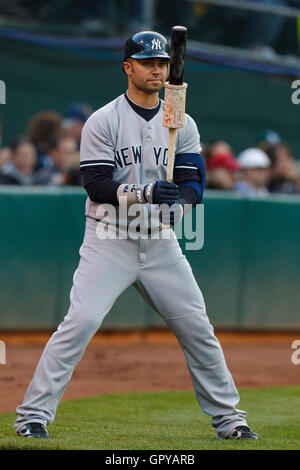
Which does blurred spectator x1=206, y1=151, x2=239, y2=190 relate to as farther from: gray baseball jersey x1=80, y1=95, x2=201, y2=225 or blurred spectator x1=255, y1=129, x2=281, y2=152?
gray baseball jersey x1=80, y1=95, x2=201, y2=225

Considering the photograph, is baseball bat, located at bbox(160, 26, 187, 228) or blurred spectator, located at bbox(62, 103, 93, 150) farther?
blurred spectator, located at bbox(62, 103, 93, 150)

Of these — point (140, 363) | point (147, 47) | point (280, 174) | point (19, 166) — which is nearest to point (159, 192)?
point (147, 47)

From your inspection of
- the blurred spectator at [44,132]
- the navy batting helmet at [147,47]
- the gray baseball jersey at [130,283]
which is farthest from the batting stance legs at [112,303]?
the blurred spectator at [44,132]

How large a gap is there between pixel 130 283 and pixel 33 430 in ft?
2.89

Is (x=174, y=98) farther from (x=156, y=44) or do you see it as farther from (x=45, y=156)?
(x=45, y=156)

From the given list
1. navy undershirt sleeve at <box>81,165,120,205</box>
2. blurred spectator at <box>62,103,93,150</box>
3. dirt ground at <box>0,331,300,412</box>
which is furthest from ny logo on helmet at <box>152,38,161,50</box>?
blurred spectator at <box>62,103,93,150</box>

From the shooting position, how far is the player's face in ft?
15.7

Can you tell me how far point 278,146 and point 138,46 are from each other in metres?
6.35

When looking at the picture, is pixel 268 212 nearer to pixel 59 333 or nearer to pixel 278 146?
pixel 278 146

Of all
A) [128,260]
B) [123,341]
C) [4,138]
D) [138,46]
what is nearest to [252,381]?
[123,341]

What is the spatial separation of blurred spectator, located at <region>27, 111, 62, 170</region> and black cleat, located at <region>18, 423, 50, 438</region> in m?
5.21

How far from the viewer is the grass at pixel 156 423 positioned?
15.4ft

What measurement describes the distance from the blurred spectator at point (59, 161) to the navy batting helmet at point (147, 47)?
461 centimetres

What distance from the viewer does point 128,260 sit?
483 cm
